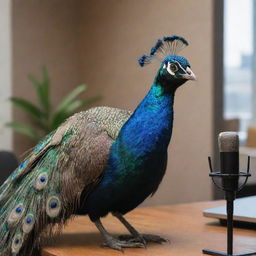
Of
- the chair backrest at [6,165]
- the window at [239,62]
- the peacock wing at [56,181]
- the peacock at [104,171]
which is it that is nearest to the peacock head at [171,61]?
the peacock at [104,171]

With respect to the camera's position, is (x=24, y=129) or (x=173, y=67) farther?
(x=24, y=129)

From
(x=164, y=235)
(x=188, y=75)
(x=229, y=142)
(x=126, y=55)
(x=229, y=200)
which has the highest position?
(x=126, y=55)

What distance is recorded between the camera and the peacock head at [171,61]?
42.1 inches

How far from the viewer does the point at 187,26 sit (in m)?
3.82

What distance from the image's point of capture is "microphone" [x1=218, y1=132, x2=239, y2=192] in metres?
0.95

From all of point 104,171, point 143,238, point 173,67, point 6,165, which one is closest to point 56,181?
point 104,171

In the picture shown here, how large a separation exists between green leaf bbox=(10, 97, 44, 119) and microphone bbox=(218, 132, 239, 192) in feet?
11.3

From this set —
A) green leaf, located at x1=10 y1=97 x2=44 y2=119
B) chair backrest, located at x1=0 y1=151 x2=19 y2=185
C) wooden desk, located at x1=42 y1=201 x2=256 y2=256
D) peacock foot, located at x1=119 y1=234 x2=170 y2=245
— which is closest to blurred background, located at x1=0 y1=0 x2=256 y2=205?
green leaf, located at x1=10 y1=97 x2=44 y2=119

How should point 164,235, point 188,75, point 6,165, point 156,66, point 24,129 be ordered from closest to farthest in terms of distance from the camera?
point 188,75, point 164,235, point 6,165, point 156,66, point 24,129

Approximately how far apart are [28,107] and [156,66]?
3.43 feet

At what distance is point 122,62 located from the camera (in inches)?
175

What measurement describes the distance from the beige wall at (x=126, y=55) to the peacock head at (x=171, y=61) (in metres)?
2.64

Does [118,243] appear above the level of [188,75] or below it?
below

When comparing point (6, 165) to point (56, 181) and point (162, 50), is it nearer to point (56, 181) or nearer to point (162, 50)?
point (56, 181)
